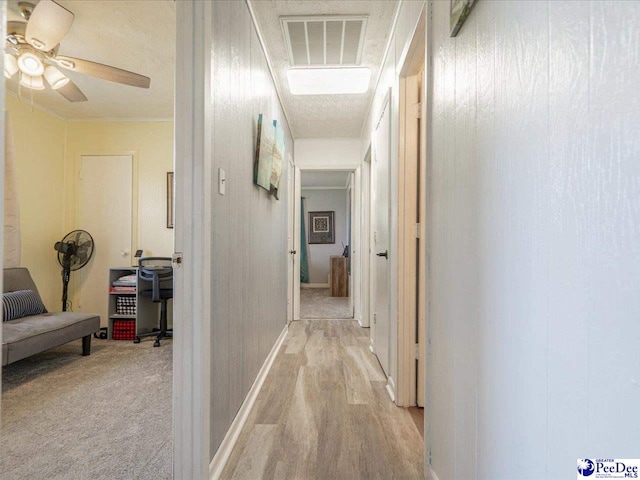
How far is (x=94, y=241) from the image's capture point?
388cm

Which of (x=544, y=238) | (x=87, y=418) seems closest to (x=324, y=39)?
(x=544, y=238)

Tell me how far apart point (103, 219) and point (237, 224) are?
Result: 3.04 metres

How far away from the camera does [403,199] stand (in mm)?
2004

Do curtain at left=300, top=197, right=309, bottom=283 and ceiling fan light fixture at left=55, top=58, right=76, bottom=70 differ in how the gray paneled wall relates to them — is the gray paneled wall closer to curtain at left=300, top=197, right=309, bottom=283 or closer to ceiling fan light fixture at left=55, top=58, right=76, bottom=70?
ceiling fan light fixture at left=55, top=58, right=76, bottom=70

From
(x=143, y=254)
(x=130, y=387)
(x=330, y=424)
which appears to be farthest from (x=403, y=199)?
(x=143, y=254)

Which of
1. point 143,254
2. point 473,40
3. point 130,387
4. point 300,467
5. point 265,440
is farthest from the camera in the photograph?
point 143,254

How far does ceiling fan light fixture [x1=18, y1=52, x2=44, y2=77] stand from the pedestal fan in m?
1.95

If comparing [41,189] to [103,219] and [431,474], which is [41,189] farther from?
[431,474]

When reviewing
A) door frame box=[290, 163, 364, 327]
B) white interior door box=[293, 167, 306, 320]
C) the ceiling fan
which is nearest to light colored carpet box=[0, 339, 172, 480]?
white interior door box=[293, 167, 306, 320]

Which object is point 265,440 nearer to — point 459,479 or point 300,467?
point 300,467

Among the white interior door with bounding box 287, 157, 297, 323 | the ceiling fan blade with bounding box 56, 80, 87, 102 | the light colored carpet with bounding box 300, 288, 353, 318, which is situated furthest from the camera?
the light colored carpet with bounding box 300, 288, 353, 318

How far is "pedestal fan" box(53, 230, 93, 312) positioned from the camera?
143 inches

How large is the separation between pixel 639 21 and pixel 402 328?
178 centimetres

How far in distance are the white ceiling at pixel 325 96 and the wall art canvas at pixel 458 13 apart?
115cm
